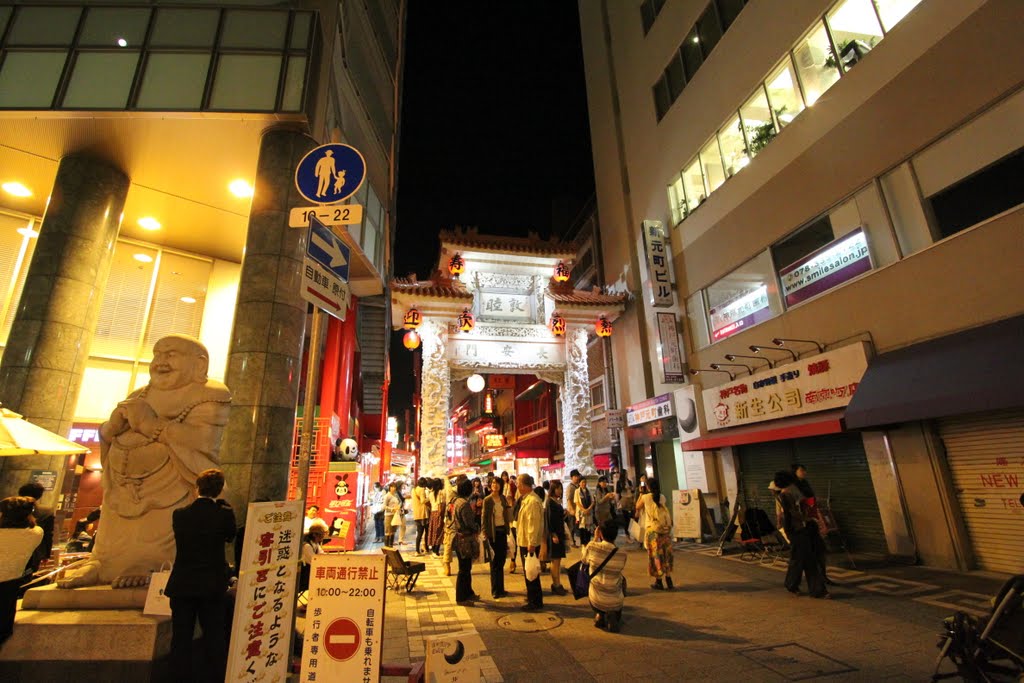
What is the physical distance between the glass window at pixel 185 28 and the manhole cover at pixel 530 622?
11454 mm

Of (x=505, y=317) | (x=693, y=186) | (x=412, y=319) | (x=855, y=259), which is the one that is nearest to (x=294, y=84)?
(x=412, y=319)

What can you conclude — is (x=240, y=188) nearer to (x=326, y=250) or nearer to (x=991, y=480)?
(x=326, y=250)

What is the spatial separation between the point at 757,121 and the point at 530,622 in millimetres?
13095

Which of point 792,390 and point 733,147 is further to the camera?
point 733,147

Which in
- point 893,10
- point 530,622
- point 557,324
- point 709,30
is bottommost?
point 530,622

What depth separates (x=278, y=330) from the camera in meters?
7.71

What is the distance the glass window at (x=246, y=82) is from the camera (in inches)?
333

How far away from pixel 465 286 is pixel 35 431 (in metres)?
12.5

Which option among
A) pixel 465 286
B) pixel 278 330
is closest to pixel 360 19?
pixel 465 286

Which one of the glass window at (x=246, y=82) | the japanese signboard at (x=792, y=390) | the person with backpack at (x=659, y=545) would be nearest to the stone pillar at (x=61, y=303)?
the glass window at (x=246, y=82)

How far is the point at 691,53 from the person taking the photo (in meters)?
15.1

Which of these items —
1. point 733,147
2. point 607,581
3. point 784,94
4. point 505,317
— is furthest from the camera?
point 505,317

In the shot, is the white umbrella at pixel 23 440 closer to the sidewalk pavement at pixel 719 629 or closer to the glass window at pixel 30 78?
the sidewalk pavement at pixel 719 629

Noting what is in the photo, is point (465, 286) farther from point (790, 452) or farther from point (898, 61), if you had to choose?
point (898, 61)
